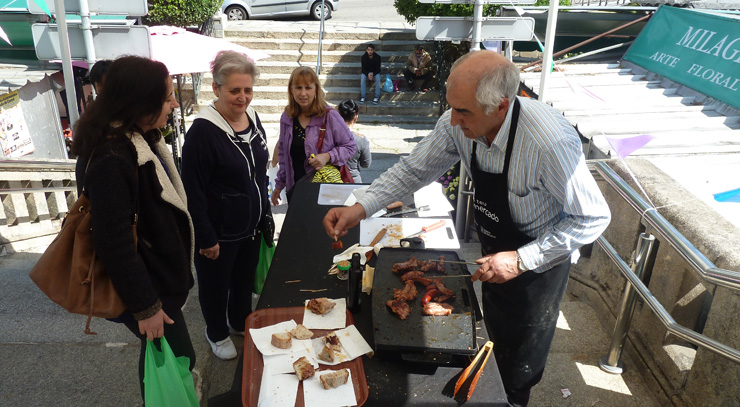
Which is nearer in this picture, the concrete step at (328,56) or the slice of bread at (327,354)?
the slice of bread at (327,354)

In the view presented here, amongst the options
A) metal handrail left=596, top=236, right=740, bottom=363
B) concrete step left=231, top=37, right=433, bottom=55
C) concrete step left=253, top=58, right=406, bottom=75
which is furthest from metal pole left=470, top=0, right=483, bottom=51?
concrete step left=231, top=37, right=433, bottom=55

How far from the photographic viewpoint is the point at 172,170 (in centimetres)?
249

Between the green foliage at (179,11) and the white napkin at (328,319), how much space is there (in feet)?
38.4

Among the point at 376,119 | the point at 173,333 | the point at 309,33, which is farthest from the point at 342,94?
the point at 173,333

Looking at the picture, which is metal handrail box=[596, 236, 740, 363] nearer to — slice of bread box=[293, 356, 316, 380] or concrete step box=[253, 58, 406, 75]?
slice of bread box=[293, 356, 316, 380]

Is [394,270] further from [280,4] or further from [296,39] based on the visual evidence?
[280,4]

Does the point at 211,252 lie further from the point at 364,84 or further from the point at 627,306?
the point at 364,84

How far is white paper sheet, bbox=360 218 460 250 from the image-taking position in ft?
9.86

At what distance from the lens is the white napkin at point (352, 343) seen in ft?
6.70

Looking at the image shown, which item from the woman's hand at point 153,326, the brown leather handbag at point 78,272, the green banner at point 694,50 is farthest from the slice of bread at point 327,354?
the green banner at point 694,50

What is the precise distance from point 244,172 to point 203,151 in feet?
0.87

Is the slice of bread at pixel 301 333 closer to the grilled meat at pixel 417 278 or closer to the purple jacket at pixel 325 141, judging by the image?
the grilled meat at pixel 417 278

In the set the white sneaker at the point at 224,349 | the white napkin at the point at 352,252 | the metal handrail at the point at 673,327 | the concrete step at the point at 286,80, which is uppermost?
the white napkin at the point at 352,252

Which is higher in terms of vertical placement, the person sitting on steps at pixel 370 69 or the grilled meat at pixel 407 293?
the grilled meat at pixel 407 293
